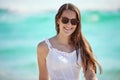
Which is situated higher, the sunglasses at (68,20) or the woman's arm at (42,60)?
the sunglasses at (68,20)

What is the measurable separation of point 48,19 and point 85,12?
1.39 feet

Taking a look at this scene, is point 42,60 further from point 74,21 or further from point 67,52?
point 74,21

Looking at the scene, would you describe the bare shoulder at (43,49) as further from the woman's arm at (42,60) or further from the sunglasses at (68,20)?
the sunglasses at (68,20)

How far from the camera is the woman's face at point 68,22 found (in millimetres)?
2510

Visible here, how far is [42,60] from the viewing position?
102 inches

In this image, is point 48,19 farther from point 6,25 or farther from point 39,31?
point 6,25

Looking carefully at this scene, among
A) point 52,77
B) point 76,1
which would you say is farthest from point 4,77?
point 52,77

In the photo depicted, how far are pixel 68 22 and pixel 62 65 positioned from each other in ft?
0.98

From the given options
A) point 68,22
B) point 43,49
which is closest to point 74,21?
point 68,22

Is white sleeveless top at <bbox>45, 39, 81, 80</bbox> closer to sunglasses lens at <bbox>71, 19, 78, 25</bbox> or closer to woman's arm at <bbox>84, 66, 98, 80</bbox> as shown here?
woman's arm at <bbox>84, 66, 98, 80</bbox>

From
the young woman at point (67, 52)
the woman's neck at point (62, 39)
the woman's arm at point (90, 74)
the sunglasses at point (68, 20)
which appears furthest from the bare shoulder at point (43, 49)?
the woman's arm at point (90, 74)

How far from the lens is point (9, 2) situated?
12.5 feet

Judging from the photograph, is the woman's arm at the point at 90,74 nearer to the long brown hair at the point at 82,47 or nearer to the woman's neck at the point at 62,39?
the long brown hair at the point at 82,47

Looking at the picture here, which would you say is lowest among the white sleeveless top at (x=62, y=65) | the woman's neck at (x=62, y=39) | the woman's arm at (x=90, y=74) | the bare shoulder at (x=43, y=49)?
the woman's arm at (x=90, y=74)
